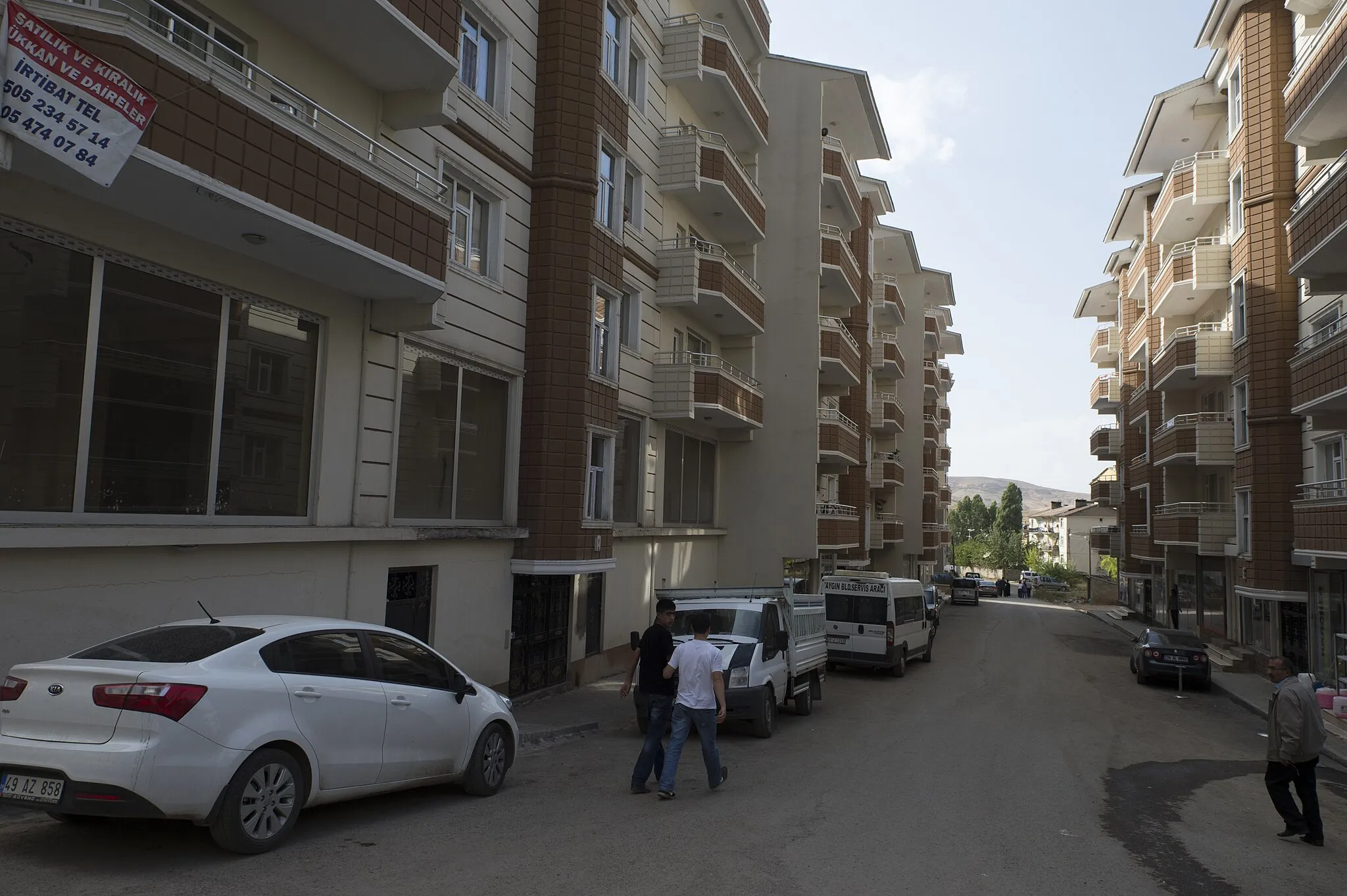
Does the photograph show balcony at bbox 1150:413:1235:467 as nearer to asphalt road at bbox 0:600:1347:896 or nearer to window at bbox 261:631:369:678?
asphalt road at bbox 0:600:1347:896

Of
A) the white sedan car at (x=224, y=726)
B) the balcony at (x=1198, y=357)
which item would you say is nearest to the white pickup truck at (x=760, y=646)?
the white sedan car at (x=224, y=726)

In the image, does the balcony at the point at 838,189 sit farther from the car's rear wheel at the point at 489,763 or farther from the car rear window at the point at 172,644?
the car rear window at the point at 172,644

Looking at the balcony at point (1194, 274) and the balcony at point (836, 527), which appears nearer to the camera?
the balcony at point (836, 527)

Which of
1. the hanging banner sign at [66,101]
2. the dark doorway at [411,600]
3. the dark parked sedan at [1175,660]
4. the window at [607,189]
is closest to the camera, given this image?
the hanging banner sign at [66,101]

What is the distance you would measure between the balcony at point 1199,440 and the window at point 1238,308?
282 cm

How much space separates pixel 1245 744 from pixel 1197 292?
20.4m

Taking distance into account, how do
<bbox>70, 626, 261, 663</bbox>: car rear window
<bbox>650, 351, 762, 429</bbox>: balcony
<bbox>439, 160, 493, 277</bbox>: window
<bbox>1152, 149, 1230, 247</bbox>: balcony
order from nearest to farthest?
<bbox>70, 626, 261, 663</bbox>: car rear window → <bbox>439, 160, 493, 277</bbox>: window → <bbox>650, 351, 762, 429</bbox>: balcony → <bbox>1152, 149, 1230, 247</bbox>: balcony

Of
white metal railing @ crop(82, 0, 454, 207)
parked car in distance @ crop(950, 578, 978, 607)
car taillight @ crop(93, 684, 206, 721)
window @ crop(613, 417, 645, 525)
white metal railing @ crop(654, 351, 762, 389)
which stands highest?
white metal railing @ crop(82, 0, 454, 207)

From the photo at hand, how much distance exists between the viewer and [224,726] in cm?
587

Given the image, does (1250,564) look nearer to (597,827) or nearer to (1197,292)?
(1197,292)

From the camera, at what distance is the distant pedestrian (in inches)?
325

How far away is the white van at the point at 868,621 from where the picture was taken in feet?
68.5

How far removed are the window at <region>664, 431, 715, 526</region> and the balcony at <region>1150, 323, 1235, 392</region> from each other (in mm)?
15657

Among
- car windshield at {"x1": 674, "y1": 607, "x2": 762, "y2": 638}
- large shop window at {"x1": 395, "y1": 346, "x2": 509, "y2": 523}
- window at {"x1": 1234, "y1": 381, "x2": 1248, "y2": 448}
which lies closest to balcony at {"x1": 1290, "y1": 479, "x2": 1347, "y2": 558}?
window at {"x1": 1234, "y1": 381, "x2": 1248, "y2": 448}
